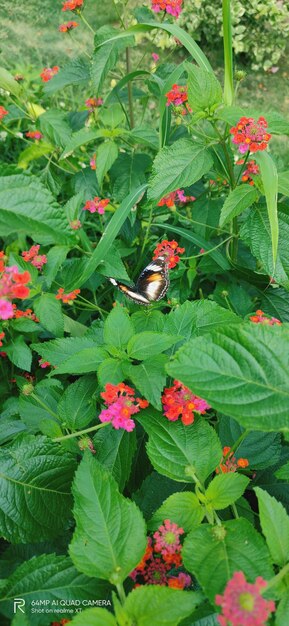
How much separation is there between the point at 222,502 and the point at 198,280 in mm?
1116

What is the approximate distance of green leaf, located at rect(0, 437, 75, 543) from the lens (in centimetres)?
124

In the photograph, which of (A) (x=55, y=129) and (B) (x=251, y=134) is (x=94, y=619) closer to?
(B) (x=251, y=134)

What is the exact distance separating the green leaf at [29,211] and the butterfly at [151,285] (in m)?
0.75

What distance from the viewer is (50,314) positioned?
1637 mm

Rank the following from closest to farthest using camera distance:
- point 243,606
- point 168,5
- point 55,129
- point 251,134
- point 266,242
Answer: point 243,606, point 251,134, point 266,242, point 168,5, point 55,129

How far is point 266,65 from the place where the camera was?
4.39 metres

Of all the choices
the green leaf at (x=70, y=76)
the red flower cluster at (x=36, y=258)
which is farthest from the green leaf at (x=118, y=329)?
the green leaf at (x=70, y=76)

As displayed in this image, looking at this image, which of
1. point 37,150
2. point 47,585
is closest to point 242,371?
point 47,585

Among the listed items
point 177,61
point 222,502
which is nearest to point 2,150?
point 177,61

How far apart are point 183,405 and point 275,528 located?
343mm

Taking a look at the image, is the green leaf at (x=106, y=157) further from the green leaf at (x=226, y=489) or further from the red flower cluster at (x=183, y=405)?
the green leaf at (x=226, y=489)

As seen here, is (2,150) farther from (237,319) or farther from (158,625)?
(158,625)

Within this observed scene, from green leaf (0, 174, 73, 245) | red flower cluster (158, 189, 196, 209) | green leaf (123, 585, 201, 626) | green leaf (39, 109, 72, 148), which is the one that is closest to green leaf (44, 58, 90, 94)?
green leaf (39, 109, 72, 148)

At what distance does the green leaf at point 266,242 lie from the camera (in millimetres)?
1564
